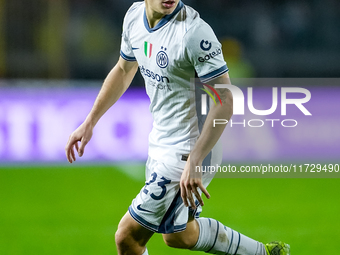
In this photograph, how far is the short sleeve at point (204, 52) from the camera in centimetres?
210

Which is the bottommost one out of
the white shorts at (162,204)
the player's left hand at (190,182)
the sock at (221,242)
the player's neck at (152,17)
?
the sock at (221,242)

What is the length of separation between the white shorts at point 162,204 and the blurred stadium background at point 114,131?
965mm

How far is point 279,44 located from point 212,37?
21.1ft

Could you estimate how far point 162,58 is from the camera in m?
2.26

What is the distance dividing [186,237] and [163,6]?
3.51 ft

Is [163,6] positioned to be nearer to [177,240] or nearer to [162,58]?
[162,58]

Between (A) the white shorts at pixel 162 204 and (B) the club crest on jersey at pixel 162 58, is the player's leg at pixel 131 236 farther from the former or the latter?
(B) the club crest on jersey at pixel 162 58

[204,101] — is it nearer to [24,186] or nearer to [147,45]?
[147,45]

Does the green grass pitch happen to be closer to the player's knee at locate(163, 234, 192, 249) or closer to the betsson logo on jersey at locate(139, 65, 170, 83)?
the player's knee at locate(163, 234, 192, 249)

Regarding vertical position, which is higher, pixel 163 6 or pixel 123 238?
pixel 163 6

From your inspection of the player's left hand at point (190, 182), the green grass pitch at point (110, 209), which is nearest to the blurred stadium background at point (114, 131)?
the green grass pitch at point (110, 209)

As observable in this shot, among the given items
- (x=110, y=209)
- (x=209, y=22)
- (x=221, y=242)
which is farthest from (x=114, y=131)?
(x=221, y=242)

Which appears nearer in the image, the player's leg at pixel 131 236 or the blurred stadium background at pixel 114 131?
the player's leg at pixel 131 236
